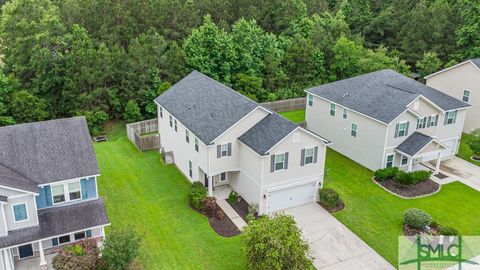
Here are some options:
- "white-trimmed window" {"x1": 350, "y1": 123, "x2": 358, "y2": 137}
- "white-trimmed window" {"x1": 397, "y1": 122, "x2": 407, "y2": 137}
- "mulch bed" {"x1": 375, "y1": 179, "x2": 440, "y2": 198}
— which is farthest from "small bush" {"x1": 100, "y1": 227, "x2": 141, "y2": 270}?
"white-trimmed window" {"x1": 397, "y1": 122, "x2": 407, "y2": 137}

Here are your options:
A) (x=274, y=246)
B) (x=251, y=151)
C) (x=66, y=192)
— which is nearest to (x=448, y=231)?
(x=274, y=246)

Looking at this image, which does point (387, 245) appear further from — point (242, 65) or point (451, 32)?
point (451, 32)

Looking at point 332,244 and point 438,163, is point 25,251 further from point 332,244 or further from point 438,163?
point 438,163

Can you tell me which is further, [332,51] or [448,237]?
[332,51]

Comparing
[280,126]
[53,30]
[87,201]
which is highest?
[53,30]

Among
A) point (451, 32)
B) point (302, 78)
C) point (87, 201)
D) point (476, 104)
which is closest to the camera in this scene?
point (87, 201)

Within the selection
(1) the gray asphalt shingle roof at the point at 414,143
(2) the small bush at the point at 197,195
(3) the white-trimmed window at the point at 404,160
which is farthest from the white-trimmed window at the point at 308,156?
(3) the white-trimmed window at the point at 404,160

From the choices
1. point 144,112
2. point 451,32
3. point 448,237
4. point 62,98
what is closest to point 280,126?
point 448,237
